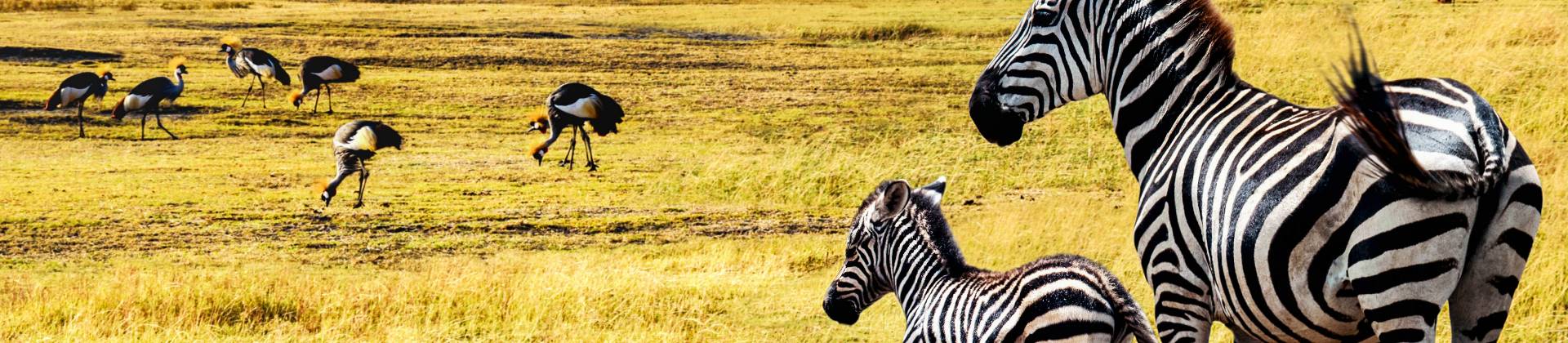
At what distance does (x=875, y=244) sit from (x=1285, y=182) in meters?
1.94

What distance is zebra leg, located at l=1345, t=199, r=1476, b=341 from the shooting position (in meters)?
3.23

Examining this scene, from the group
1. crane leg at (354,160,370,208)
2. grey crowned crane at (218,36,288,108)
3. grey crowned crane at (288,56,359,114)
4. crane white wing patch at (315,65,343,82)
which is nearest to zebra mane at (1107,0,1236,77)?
crane leg at (354,160,370,208)

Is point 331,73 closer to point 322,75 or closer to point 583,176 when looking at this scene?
point 322,75

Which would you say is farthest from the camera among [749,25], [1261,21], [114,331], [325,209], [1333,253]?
[749,25]

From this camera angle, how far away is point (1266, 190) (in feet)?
11.7

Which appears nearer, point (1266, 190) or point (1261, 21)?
point (1266, 190)

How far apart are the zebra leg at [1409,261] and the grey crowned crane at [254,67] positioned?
68.4 ft

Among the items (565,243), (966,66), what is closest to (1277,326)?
(565,243)

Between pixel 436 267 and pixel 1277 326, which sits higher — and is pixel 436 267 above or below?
below

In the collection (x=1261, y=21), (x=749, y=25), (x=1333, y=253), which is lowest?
(x=749, y=25)

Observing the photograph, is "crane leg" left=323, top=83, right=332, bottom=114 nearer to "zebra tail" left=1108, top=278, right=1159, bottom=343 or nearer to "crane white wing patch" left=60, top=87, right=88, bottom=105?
"crane white wing patch" left=60, top=87, right=88, bottom=105

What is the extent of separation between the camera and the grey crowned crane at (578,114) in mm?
17641

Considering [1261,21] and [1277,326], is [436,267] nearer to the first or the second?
[1277,326]

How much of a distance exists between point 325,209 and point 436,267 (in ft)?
14.3
